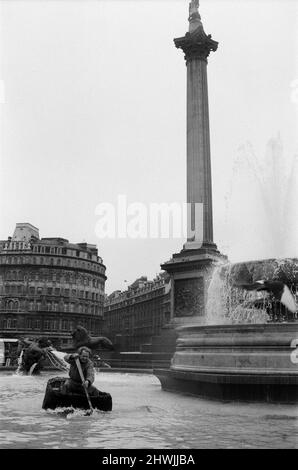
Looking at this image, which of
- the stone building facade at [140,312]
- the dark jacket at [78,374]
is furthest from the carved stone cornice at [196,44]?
the stone building facade at [140,312]

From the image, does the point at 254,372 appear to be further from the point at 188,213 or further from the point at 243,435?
the point at 188,213

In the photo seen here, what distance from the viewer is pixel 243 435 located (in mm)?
6301

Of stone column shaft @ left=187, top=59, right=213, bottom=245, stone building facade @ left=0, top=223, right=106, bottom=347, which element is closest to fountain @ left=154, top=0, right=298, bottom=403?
stone column shaft @ left=187, top=59, right=213, bottom=245

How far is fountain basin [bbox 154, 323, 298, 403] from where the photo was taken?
9406 mm

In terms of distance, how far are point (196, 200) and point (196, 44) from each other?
1046 cm

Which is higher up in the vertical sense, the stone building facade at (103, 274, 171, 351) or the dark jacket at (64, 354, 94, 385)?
the stone building facade at (103, 274, 171, 351)

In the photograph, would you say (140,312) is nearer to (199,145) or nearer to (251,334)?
(199,145)

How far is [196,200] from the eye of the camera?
A: 3161 cm

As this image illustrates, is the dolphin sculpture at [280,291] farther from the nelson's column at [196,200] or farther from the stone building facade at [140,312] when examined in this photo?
the stone building facade at [140,312]

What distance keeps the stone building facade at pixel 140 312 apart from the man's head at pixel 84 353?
61909 mm

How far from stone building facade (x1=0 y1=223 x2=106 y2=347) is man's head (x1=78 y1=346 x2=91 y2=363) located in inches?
2783

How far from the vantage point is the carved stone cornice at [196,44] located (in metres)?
34.1

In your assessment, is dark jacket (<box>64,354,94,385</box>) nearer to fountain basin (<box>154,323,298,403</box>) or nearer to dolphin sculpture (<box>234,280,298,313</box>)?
fountain basin (<box>154,323,298,403</box>)

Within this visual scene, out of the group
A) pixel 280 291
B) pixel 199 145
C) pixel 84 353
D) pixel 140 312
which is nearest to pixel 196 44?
pixel 199 145
